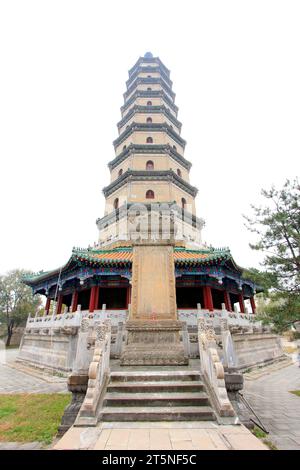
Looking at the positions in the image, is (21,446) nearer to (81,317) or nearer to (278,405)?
(278,405)

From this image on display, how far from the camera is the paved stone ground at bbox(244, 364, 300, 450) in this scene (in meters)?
4.20

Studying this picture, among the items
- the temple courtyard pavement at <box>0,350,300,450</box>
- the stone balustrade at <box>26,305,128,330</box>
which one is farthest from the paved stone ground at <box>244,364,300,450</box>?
the stone balustrade at <box>26,305,128,330</box>

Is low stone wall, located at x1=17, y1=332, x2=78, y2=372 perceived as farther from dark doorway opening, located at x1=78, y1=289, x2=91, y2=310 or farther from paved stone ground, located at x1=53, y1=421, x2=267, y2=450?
paved stone ground, located at x1=53, y1=421, x2=267, y2=450

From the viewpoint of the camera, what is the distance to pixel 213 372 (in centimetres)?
441

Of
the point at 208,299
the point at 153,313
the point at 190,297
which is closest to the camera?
the point at 153,313

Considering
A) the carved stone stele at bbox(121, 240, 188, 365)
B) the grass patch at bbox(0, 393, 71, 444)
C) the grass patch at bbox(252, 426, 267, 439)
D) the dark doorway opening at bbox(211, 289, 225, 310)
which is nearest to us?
the grass patch at bbox(252, 426, 267, 439)

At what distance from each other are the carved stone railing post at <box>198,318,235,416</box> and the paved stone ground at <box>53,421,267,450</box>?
30 cm

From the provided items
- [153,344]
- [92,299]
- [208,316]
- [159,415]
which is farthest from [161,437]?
[92,299]

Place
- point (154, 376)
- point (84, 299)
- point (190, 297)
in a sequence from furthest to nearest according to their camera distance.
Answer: point (84, 299) → point (190, 297) → point (154, 376)

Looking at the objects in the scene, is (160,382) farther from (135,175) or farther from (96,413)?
(135,175)

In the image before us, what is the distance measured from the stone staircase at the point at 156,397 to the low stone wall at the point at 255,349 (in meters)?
A: 7.45

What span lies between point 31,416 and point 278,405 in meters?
6.32

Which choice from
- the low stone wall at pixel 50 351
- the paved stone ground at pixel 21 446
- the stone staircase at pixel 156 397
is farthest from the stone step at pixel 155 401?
the low stone wall at pixel 50 351
